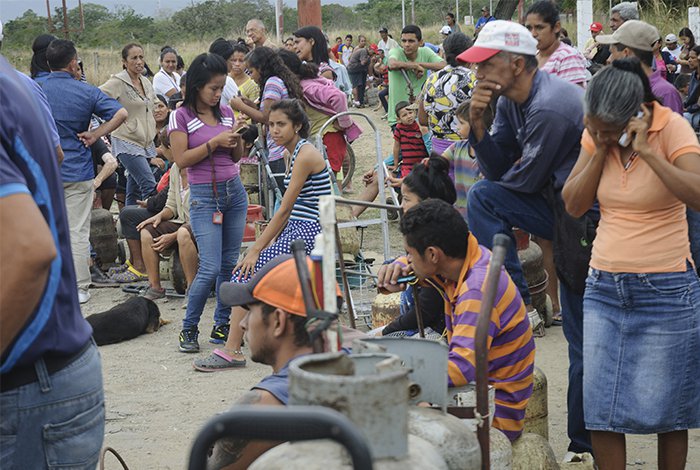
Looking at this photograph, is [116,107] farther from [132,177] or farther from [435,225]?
[435,225]

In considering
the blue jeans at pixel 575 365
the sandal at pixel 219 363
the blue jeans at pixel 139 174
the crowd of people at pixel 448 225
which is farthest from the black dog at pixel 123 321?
the blue jeans at pixel 575 365

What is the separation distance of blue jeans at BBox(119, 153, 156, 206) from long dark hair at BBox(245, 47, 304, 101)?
2069 millimetres

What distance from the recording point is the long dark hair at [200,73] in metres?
7.00

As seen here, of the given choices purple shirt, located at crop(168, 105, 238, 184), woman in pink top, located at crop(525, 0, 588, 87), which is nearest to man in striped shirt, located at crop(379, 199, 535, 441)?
woman in pink top, located at crop(525, 0, 588, 87)

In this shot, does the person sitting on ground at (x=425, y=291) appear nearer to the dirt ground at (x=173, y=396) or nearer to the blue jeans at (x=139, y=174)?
the dirt ground at (x=173, y=396)

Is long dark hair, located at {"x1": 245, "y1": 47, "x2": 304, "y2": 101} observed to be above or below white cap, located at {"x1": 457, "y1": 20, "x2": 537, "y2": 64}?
below

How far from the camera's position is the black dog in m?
7.84

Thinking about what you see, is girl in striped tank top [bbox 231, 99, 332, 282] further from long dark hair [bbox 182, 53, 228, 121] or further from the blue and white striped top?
long dark hair [bbox 182, 53, 228, 121]

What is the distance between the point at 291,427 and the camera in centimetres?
161

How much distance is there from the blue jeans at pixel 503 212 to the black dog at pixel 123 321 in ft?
12.4

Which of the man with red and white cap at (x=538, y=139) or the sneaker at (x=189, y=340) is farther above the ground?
the man with red and white cap at (x=538, y=139)

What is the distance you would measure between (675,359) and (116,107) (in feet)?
21.3

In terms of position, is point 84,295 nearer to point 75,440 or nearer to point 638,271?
point 638,271

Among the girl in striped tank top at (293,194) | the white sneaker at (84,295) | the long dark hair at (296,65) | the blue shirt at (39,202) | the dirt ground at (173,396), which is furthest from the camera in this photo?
the long dark hair at (296,65)
